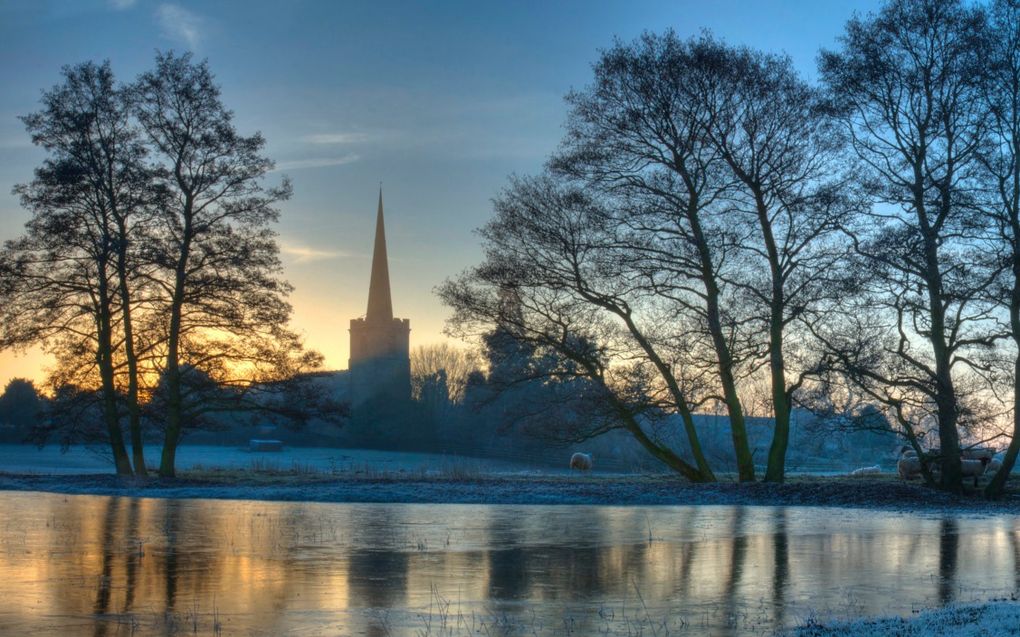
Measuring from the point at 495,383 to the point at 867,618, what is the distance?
752 inches

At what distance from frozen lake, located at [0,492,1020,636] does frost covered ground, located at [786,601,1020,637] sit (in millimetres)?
435

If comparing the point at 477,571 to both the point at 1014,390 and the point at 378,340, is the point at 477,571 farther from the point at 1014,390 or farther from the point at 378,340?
the point at 378,340

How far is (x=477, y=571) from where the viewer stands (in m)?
10.9

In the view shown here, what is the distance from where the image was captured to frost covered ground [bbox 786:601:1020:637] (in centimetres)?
735

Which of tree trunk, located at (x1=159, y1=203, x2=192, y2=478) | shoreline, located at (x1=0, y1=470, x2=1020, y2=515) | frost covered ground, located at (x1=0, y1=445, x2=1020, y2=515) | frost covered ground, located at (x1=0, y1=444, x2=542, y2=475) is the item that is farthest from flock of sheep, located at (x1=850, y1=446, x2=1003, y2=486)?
frost covered ground, located at (x1=0, y1=444, x2=542, y2=475)

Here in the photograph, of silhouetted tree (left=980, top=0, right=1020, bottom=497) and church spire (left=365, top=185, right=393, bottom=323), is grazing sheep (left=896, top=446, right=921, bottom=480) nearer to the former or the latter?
silhouetted tree (left=980, top=0, right=1020, bottom=497)

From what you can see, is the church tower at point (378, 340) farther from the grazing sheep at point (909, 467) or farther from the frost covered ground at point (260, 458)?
the grazing sheep at point (909, 467)

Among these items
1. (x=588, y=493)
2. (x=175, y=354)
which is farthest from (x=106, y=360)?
(x=588, y=493)

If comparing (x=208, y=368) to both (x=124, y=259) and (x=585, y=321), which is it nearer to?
(x=124, y=259)

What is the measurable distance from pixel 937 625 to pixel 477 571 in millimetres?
4752

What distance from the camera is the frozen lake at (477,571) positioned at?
8133mm

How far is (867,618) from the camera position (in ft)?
26.9

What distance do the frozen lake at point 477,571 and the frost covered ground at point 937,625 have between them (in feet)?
1.43

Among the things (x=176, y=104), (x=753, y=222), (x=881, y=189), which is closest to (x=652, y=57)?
(x=753, y=222)
